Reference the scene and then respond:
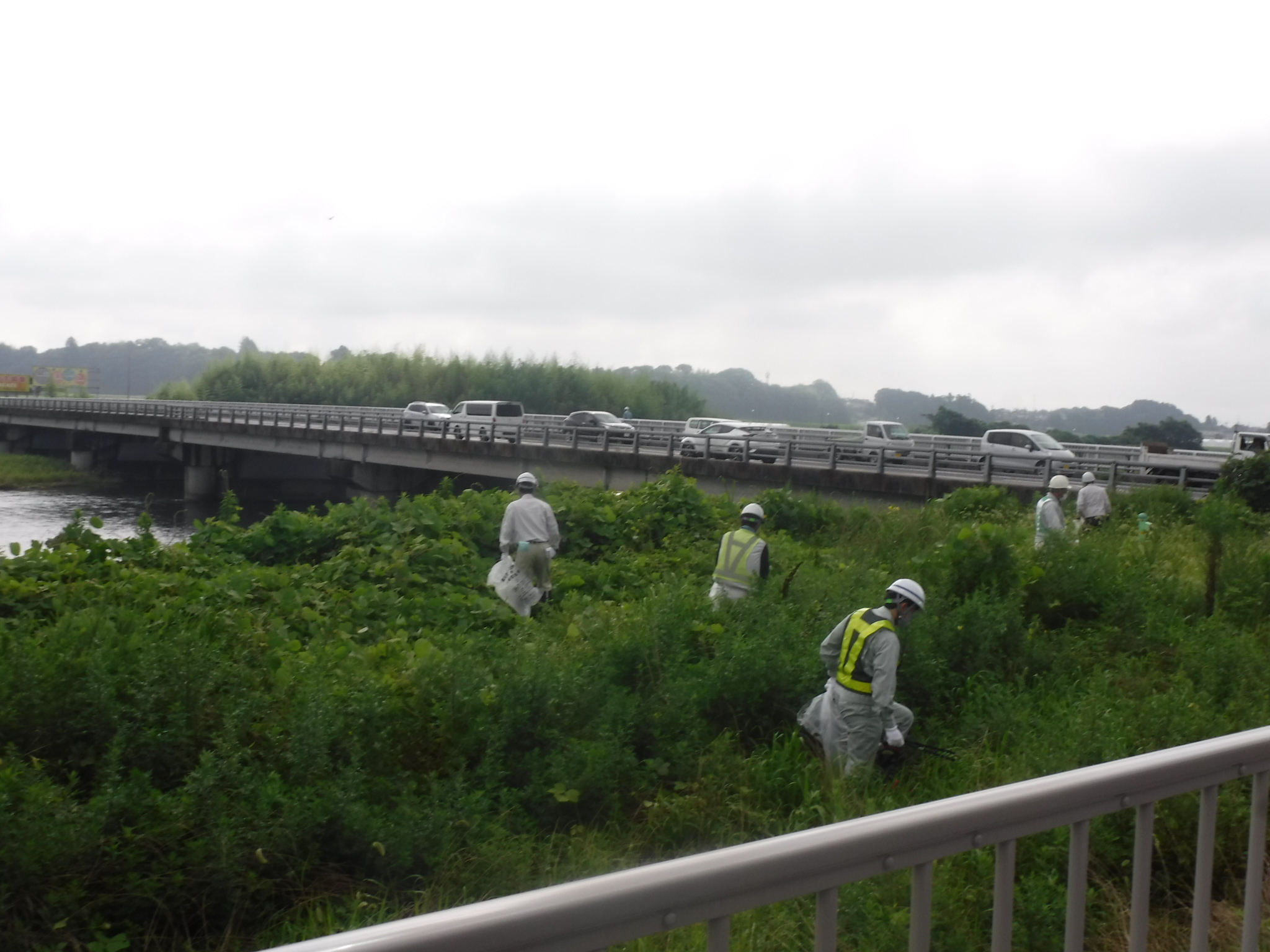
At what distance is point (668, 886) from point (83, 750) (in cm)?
548

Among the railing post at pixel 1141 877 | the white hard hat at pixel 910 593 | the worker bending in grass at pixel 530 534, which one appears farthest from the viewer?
the worker bending in grass at pixel 530 534

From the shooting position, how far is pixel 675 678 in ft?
27.1

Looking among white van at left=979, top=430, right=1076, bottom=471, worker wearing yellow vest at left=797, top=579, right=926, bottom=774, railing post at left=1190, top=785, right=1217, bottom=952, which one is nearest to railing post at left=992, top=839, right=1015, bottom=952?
railing post at left=1190, top=785, right=1217, bottom=952

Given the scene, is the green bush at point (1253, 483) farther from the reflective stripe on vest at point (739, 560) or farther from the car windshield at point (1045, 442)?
the reflective stripe on vest at point (739, 560)

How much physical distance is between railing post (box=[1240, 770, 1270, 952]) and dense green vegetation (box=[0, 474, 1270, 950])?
4.00 ft

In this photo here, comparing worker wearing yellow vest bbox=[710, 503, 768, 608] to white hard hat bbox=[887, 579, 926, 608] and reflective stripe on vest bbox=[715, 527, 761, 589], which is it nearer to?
reflective stripe on vest bbox=[715, 527, 761, 589]

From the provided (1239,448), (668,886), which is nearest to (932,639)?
(668,886)

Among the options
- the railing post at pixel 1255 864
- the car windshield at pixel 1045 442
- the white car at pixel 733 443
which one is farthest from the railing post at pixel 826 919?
the car windshield at pixel 1045 442

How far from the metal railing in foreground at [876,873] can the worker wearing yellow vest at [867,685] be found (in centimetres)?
369

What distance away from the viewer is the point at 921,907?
7.75ft

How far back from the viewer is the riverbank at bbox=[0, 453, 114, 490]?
193 ft

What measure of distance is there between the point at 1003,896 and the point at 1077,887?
0.87 ft

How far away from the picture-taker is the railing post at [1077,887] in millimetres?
2629

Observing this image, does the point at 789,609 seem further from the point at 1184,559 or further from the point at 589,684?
the point at 1184,559
